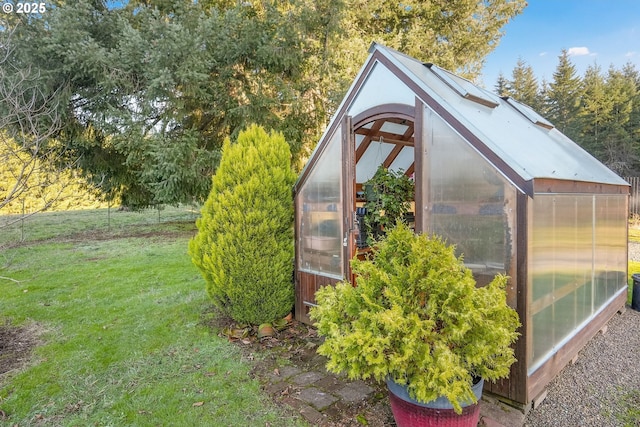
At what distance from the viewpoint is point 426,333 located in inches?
87.4

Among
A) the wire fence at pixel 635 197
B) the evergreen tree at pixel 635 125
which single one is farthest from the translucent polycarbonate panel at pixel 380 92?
the evergreen tree at pixel 635 125

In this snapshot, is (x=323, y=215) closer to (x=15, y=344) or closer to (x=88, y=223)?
(x=15, y=344)

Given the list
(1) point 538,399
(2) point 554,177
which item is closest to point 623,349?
(1) point 538,399

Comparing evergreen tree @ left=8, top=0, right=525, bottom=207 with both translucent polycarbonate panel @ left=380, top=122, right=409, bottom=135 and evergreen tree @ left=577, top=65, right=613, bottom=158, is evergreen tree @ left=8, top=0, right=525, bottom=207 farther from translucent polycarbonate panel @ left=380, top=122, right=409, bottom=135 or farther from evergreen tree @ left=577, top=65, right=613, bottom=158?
evergreen tree @ left=577, top=65, right=613, bottom=158

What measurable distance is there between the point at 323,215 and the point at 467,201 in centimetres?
179

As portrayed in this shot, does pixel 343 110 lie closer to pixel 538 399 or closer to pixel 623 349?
pixel 538 399

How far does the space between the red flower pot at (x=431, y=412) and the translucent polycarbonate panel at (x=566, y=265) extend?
28.8 inches

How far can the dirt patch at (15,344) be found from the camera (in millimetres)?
3732

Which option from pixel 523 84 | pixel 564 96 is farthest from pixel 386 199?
pixel 523 84

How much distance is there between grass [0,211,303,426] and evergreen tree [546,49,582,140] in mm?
27698

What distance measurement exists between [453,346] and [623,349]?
311 cm

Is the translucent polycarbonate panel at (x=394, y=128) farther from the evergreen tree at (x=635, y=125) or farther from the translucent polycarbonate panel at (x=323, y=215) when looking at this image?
the evergreen tree at (x=635, y=125)

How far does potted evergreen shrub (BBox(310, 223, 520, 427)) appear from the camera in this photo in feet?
7.07

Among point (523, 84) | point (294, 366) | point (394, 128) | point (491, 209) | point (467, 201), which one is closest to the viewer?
point (491, 209)
